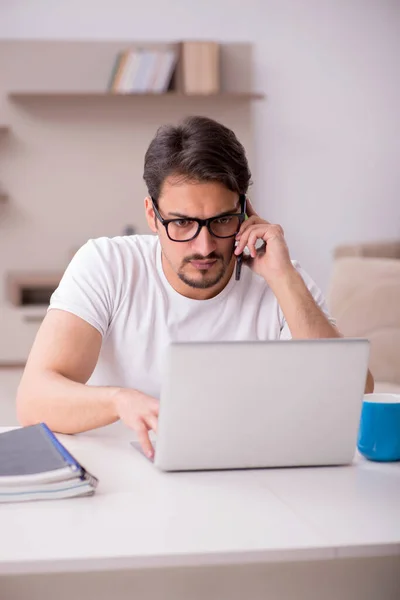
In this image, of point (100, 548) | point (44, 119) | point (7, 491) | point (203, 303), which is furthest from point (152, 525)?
point (44, 119)

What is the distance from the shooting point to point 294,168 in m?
5.74

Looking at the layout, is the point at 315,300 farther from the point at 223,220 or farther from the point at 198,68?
the point at 198,68

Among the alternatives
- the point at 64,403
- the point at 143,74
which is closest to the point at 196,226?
the point at 64,403

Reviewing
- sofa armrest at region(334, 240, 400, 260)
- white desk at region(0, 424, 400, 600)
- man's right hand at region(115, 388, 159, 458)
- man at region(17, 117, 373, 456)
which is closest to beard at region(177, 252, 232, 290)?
man at region(17, 117, 373, 456)

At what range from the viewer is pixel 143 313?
204 cm

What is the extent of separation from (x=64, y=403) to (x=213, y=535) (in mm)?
631

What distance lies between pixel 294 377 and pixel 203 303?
29.8 inches

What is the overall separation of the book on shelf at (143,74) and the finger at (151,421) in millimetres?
4118

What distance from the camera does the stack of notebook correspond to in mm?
1196

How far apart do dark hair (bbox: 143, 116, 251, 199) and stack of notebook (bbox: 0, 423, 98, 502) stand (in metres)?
0.80

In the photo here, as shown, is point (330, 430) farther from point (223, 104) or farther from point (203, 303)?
point (223, 104)

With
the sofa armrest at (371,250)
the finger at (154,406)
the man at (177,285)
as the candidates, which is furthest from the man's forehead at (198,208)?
the sofa armrest at (371,250)

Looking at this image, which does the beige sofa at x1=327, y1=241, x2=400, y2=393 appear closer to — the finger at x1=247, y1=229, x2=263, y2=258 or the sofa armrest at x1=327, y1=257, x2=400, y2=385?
the sofa armrest at x1=327, y1=257, x2=400, y2=385

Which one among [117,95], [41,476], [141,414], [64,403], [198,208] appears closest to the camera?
[41,476]
